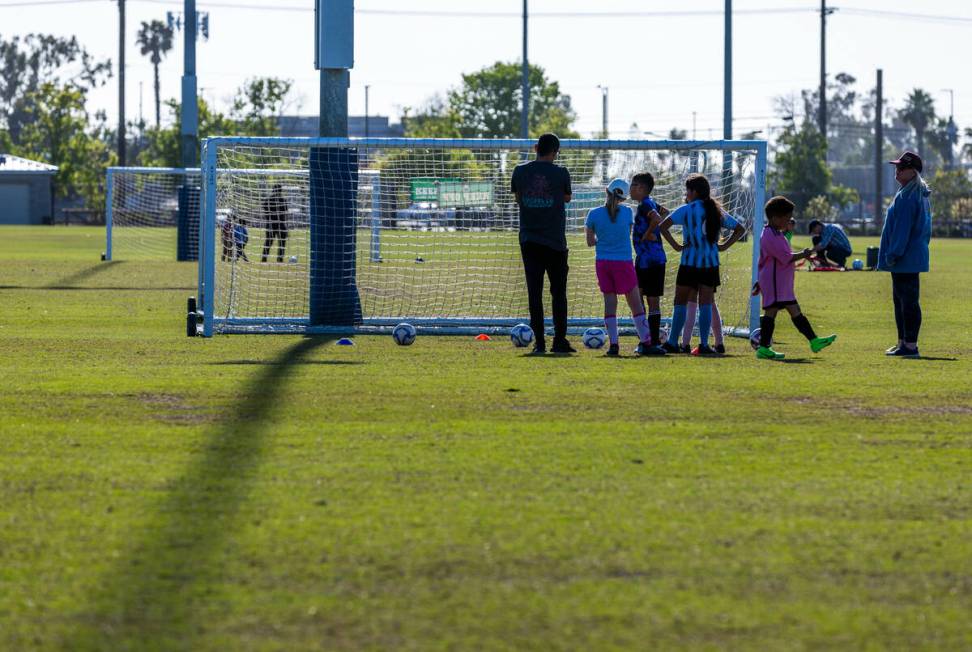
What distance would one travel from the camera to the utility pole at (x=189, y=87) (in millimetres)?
23491

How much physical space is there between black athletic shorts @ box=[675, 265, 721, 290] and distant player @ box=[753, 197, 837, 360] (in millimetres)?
399

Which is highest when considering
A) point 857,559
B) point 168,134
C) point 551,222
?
point 168,134

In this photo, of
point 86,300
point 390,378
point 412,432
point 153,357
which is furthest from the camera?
point 86,300

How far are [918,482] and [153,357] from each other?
23.6ft

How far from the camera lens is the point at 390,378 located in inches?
435

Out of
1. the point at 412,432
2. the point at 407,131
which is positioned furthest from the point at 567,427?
the point at 407,131

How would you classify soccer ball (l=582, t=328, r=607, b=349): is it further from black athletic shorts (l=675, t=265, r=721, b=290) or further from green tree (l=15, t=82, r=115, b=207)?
green tree (l=15, t=82, r=115, b=207)

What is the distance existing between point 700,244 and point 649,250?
2.03 ft

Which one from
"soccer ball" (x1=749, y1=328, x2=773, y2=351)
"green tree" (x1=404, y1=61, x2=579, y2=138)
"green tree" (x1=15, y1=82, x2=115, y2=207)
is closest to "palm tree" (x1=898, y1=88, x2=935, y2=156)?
"green tree" (x1=404, y1=61, x2=579, y2=138)

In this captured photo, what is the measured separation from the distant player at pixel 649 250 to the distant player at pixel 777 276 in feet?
2.75

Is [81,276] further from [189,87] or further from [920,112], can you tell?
[920,112]

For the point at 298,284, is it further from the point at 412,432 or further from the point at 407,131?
the point at 407,131

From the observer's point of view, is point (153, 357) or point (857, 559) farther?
point (153, 357)

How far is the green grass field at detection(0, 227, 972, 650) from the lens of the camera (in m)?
4.76
